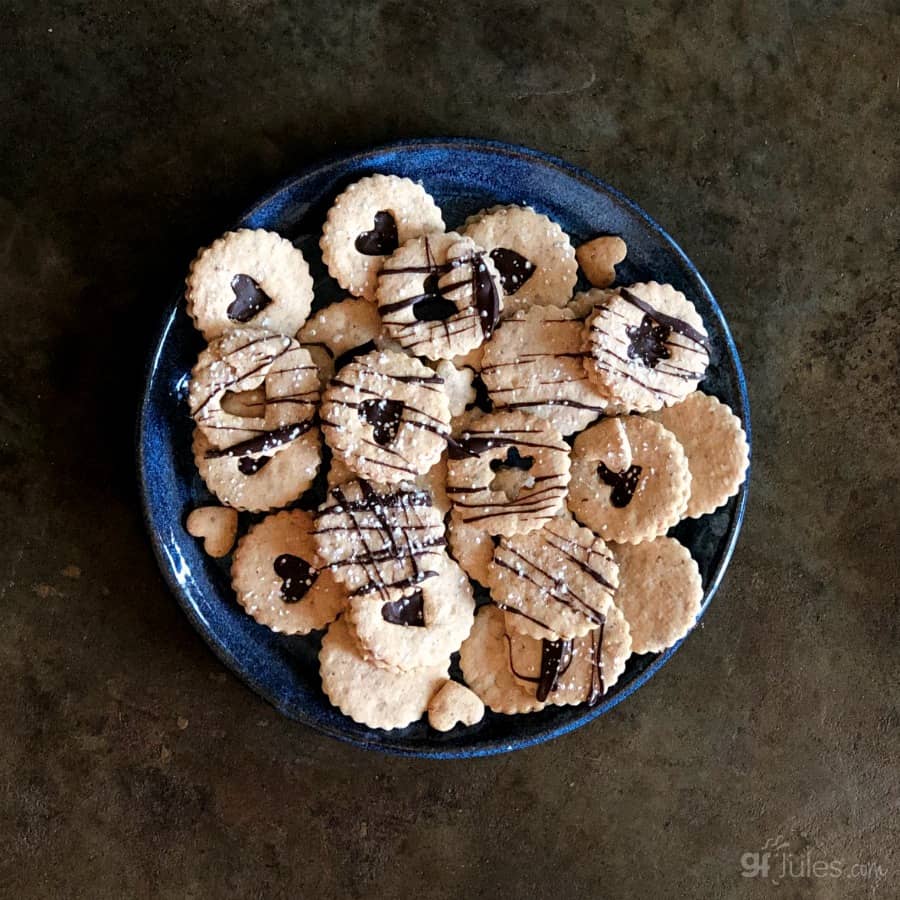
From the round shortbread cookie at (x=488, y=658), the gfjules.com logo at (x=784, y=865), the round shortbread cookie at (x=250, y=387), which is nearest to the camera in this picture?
the round shortbread cookie at (x=250, y=387)

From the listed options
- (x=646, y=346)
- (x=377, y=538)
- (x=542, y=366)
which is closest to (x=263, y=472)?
(x=377, y=538)

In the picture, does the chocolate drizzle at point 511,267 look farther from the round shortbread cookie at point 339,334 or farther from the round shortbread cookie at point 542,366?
the round shortbread cookie at point 339,334

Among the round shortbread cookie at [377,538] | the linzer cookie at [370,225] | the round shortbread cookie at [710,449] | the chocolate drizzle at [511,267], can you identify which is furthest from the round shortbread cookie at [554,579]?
the linzer cookie at [370,225]

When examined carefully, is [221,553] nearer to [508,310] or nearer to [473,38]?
[508,310]

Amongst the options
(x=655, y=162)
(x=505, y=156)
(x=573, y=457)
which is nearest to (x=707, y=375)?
(x=573, y=457)

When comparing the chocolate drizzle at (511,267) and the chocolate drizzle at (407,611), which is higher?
the chocolate drizzle at (511,267)

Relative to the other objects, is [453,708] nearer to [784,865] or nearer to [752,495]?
[752,495]

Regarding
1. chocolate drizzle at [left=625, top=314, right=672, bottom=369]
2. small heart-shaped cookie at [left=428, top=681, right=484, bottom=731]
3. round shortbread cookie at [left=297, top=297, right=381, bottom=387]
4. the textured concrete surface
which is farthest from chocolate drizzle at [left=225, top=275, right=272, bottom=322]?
small heart-shaped cookie at [left=428, top=681, right=484, bottom=731]
